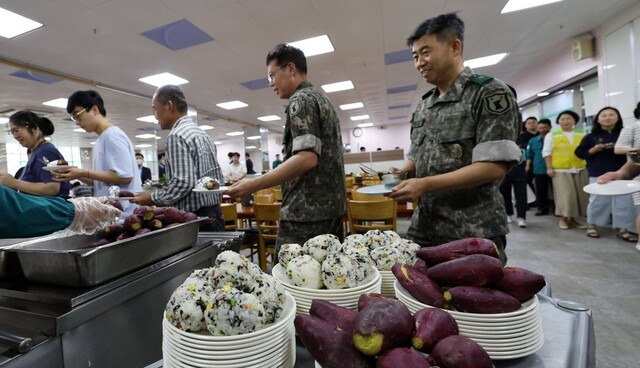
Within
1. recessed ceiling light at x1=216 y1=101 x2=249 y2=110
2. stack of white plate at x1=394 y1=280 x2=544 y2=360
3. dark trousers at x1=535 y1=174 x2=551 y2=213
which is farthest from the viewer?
recessed ceiling light at x1=216 y1=101 x2=249 y2=110

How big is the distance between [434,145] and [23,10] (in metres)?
4.58

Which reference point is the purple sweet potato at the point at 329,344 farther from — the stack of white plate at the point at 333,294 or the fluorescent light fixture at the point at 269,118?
the fluorescent light fixture at the point at 269,118

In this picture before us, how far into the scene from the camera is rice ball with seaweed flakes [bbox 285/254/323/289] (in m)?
0.64

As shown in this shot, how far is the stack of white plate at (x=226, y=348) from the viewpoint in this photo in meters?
0.44

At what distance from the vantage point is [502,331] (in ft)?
1.64

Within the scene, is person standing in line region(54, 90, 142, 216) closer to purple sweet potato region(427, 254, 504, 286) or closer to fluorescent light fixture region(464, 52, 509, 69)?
purple sweet potato region(427, 254, 504, 286)

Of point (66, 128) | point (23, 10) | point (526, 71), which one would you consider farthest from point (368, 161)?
point (66, 128)

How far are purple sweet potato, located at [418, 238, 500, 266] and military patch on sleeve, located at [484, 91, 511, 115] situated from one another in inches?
25.1

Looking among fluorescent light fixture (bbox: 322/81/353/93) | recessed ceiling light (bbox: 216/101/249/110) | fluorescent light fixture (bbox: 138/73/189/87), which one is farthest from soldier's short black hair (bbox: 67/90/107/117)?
recessed ceiling light (bbox: 216/101/249/110)

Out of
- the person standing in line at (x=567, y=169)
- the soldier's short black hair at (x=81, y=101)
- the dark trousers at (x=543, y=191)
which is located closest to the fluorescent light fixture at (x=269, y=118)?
the dark trousers at (x=543, y=191)

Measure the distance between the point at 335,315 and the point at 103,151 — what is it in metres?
2.02

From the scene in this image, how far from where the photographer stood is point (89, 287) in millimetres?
749

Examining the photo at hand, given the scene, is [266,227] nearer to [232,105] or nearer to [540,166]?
[540,166]

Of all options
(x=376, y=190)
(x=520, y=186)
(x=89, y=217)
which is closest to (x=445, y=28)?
(x=376, y=190)
